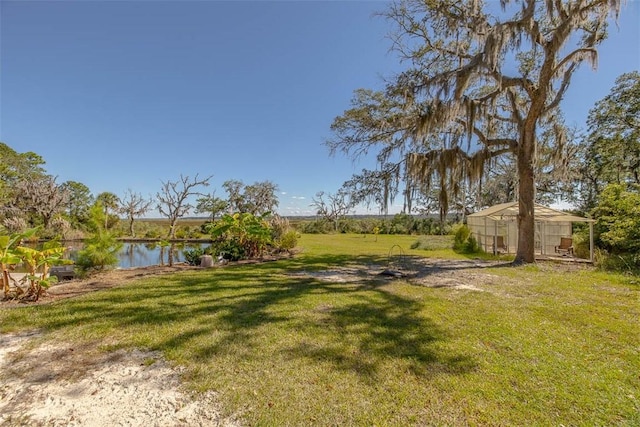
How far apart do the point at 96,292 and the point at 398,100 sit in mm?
10089

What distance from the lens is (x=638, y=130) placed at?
43.1ft

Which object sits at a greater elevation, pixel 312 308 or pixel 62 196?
pixel 62 196

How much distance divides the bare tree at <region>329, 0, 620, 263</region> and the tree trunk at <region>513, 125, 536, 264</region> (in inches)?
1.0

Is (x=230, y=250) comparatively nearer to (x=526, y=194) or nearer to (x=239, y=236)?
(x=239, y=236)

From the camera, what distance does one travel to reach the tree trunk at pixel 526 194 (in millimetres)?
8477

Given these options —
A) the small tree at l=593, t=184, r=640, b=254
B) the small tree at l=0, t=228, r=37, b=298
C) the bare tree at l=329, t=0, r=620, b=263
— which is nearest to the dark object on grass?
the bare tree at l=329, t=0, r=620, b=263

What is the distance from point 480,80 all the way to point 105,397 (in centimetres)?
1122

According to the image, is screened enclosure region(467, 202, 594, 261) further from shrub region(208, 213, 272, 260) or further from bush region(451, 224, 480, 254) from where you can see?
shrub region(208, 213, 272, 260)

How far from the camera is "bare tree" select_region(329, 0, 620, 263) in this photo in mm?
7250

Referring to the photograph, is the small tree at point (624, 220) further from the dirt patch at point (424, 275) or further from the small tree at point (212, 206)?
the small tree at point (212, 206)

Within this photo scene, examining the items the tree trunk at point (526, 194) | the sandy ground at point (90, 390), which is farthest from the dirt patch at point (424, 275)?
the sandy ground at point (90, 390)

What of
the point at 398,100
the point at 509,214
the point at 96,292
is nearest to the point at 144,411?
the point at 96,292

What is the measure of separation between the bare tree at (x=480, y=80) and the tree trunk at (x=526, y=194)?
26 mm

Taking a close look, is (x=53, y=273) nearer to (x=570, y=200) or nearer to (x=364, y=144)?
(x=364, y=144)
